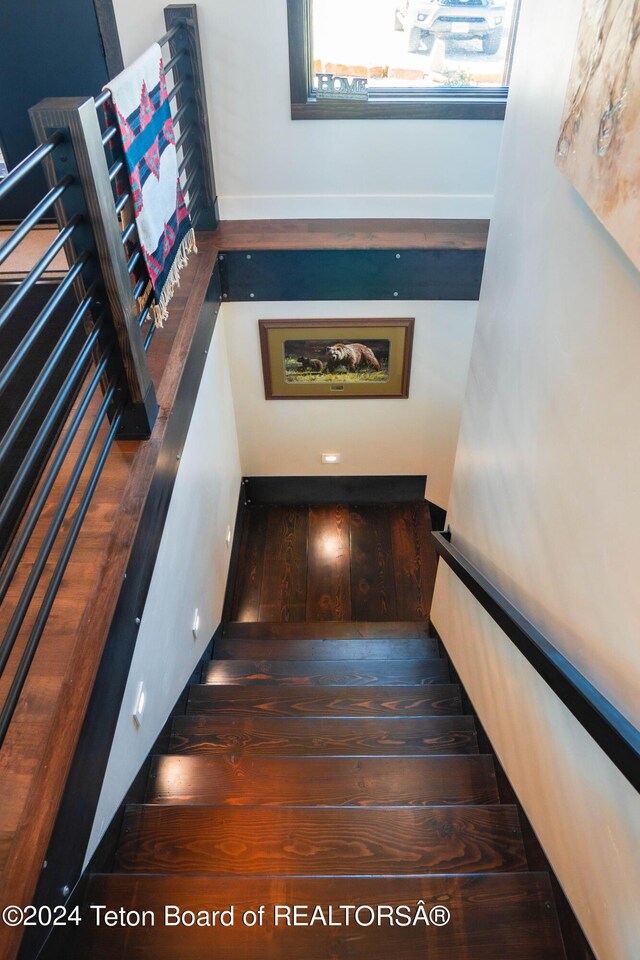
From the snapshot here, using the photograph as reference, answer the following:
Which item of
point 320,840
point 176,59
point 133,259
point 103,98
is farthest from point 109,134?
point 320,840

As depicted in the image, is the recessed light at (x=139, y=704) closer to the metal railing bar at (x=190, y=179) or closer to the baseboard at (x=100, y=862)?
the baseboard at (x=100, y=862)

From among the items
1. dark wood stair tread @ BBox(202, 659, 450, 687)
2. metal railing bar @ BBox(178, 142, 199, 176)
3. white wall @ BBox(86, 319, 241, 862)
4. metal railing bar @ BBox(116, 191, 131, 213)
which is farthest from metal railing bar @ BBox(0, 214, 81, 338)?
dark wood stair tread @ BBox(202, 659, 450, 687)

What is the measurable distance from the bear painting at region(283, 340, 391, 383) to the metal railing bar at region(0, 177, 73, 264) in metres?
2.36

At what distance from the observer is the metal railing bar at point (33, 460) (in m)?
1.35

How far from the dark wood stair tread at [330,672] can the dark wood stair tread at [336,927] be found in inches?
47.3

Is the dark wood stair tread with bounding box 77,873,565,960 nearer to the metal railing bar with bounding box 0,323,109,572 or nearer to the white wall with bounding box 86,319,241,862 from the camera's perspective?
the white wall with bounding box 86,319,241,862

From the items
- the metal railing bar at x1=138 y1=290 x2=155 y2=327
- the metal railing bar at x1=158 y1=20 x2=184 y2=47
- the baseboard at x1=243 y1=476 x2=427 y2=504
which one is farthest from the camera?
the baseboard at x1=243 y1=476 x2=427 y2=504

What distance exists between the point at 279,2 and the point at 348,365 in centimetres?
187

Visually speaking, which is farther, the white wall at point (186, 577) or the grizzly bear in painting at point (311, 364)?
the grizzly bear in painting at point (311, 364)

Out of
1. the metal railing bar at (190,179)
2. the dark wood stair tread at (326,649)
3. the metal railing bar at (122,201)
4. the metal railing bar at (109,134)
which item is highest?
the metal railing bar at (109,134)

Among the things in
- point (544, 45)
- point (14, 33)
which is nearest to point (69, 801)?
point (544, 45)

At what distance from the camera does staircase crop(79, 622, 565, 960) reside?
1.62 metres

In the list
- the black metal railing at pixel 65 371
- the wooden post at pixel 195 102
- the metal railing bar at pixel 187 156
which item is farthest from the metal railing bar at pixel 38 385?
the wooden post at pixel 195 102

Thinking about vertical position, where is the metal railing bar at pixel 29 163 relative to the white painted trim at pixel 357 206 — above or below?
above
